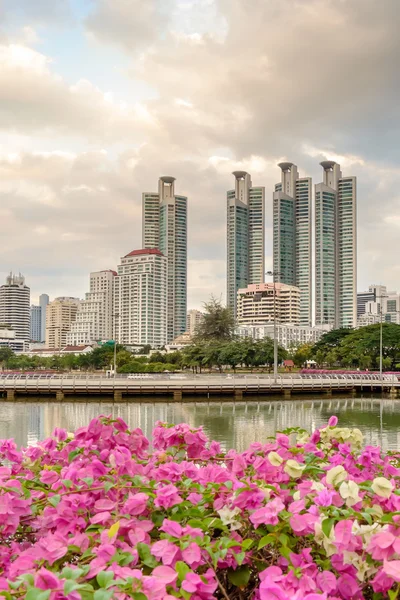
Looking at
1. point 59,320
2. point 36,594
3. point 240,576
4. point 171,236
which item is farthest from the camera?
→ point 59,320

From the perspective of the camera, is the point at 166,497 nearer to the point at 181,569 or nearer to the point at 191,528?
the point at 191,528

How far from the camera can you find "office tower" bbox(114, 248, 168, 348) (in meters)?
130

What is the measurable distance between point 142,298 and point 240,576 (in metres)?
131

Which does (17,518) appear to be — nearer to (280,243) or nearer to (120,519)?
(120,519)

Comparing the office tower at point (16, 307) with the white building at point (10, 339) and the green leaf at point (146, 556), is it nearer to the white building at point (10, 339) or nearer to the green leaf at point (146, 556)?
the white building at point (10, 339)

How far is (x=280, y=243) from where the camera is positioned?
121188 mm

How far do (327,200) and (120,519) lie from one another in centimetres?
12315

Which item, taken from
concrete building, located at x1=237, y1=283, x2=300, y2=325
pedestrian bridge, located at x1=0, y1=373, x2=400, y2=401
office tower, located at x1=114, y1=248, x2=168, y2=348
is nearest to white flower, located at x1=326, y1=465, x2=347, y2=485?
pedestrian bridge, located at x1=0, y1=373, x2=400, y2=401

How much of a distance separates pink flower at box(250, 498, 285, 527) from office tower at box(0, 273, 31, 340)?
6979 inches

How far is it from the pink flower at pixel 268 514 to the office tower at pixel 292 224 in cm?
11861

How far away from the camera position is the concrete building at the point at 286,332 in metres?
116

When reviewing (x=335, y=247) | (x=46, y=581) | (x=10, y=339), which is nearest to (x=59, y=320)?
(x=10, y=339)

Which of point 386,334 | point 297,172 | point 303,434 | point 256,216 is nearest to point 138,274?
point 256,216

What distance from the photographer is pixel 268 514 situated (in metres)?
2.12
